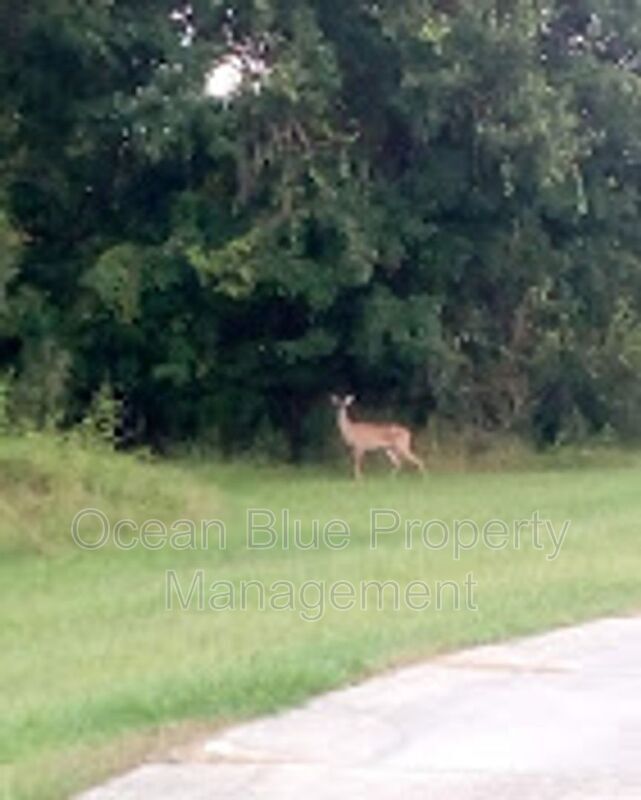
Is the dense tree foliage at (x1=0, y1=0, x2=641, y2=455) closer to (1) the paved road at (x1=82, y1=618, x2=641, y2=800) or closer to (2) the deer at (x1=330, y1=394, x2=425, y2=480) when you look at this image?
(2) the deer at (x1=330, y1=394, x2=425, y2=480)

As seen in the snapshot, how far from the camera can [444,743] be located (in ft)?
31.5

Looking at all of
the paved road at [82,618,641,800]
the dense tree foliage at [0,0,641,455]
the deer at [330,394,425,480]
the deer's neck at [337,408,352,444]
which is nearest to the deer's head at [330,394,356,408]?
the deer at [330,394,425,480]

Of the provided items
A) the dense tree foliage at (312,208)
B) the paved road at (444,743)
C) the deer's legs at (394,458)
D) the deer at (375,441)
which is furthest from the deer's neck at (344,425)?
the paved road at (444,743)

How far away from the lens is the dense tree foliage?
93.6 ft

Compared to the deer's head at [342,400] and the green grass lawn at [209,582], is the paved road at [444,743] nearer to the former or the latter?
the green grass lawn at [209,582]

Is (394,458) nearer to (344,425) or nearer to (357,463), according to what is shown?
(357,463)

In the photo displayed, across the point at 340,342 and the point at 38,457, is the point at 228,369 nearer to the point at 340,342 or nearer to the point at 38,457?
the point at 340,342

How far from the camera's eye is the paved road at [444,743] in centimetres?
864

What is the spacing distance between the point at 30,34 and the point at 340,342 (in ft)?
19.6

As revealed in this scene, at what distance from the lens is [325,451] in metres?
31.6

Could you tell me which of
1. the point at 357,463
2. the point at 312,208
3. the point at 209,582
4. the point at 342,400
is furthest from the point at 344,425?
the point at 209,582

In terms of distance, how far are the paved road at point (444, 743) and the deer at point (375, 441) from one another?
1743 cm

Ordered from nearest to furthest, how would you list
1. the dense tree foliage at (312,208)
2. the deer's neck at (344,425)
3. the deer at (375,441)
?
1. the dense tree foliage at (312,208)
2. the deer at (375,441)
3. the deer's neck at (344,425)

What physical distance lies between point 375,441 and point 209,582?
38.1 feet
